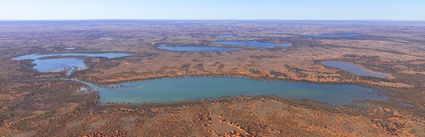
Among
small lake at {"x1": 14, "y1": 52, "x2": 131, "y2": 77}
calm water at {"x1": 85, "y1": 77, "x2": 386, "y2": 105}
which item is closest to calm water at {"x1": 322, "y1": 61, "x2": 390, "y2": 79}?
calm water at {"x1": 85, "y1": 77, "x2": 386, "y2": 105}

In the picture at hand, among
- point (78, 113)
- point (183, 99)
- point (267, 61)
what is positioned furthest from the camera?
point (267, 61)

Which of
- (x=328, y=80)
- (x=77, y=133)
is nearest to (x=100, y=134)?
(x=77, y=133)

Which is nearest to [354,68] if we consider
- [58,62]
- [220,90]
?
[220,90]

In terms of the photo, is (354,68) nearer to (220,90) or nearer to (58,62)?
(220,90)

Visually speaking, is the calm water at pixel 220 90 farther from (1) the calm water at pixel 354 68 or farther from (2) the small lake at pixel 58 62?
(2) the small lake at pixel 58 62

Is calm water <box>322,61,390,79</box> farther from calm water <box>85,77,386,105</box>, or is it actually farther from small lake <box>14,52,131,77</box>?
small lake <box>14,52,131,77</box>

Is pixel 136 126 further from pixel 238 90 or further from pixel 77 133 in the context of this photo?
pixel 238 90

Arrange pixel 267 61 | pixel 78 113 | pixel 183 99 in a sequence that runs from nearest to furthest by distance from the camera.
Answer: pixel 78 113 < pixel 183 99 < pixel 267 61
